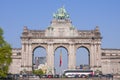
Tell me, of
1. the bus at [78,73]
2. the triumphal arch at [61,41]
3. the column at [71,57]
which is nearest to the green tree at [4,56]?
the bus at [78,73]

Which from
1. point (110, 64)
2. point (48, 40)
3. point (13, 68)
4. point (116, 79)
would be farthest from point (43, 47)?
point (116, 79)

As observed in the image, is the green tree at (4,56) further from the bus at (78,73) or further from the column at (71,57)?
the column at (71,57)

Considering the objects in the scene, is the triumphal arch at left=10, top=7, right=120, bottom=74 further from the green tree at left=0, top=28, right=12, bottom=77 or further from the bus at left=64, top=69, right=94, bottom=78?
the green tree at left=0, top=28, right=12, bottom=77

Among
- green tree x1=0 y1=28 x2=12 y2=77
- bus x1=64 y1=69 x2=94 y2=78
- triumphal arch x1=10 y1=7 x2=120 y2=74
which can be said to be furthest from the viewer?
triumphal arch x1=10 y1=7 x2=120 y2=74

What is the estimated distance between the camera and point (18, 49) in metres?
148

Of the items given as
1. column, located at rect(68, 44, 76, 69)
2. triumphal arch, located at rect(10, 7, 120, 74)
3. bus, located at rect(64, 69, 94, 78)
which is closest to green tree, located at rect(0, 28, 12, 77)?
bus, located at rect(64, 69, 94, 78)

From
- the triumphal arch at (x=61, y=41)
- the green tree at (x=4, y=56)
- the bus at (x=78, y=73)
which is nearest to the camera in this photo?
the green tree at (x=4, y=56)

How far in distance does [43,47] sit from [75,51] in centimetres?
1055

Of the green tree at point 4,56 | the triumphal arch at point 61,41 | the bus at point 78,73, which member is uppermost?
the triumphal arch at point 61,41

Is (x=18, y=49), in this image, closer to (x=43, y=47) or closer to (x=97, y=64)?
(x=43, y=47)

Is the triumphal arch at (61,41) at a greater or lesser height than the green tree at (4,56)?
greater

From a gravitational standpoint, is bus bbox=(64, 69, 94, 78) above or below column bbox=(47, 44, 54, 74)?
below

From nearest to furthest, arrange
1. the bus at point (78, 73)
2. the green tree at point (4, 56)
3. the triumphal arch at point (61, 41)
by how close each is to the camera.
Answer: the green tree at point (4, 56)
the bus at point (78, 73)
the triumphal arch at point (61, 41)

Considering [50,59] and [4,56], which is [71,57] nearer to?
[50,59]
